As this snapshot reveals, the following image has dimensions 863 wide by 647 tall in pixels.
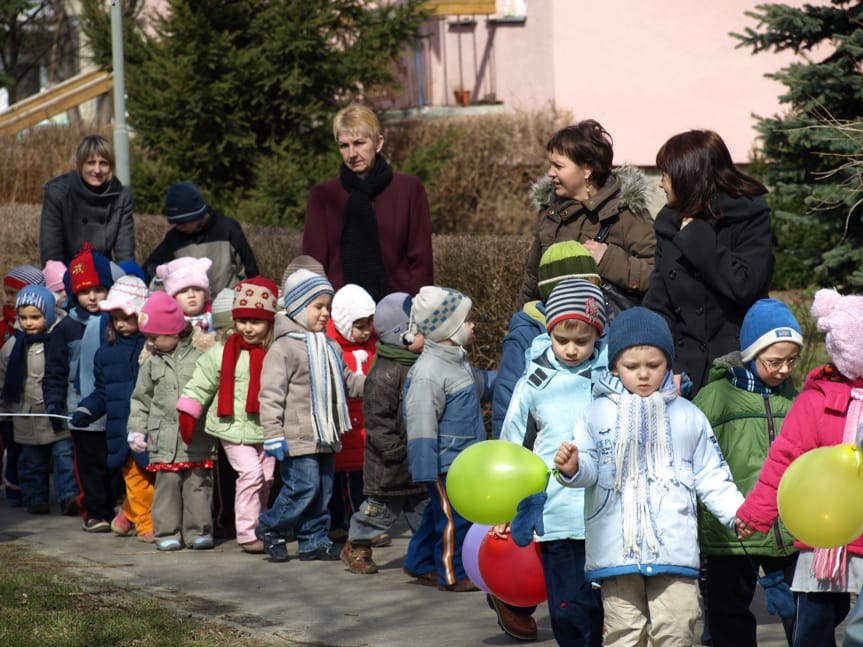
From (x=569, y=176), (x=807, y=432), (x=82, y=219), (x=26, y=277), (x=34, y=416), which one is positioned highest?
(x=82, y=219)

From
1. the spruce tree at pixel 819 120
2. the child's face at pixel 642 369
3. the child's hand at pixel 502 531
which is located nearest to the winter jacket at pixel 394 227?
the child's hand at pixel 502 531

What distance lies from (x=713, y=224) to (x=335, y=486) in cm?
386

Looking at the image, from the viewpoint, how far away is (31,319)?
34.1ft

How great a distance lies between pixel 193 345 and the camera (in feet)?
30.4

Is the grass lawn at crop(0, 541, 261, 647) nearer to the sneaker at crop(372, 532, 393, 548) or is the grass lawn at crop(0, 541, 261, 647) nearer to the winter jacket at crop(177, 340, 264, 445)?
the winter jacket at crop(177, 340, 264, 445)

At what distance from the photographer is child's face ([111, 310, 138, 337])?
366 inches

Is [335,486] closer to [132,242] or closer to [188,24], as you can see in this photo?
[132,242]

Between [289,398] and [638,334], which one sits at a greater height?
[638,334]

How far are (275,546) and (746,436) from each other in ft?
11.7

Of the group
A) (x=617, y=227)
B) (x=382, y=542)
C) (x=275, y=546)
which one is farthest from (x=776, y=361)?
(x=382, y=542)

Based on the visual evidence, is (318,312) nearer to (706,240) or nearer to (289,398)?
(289,398)

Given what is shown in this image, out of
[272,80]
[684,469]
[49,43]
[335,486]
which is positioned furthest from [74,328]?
[49,43]

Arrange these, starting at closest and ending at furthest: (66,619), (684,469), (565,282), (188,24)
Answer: (684,469)
(565,282)
(66,619)
(188,24)

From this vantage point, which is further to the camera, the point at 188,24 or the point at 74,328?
the point at 188,24
